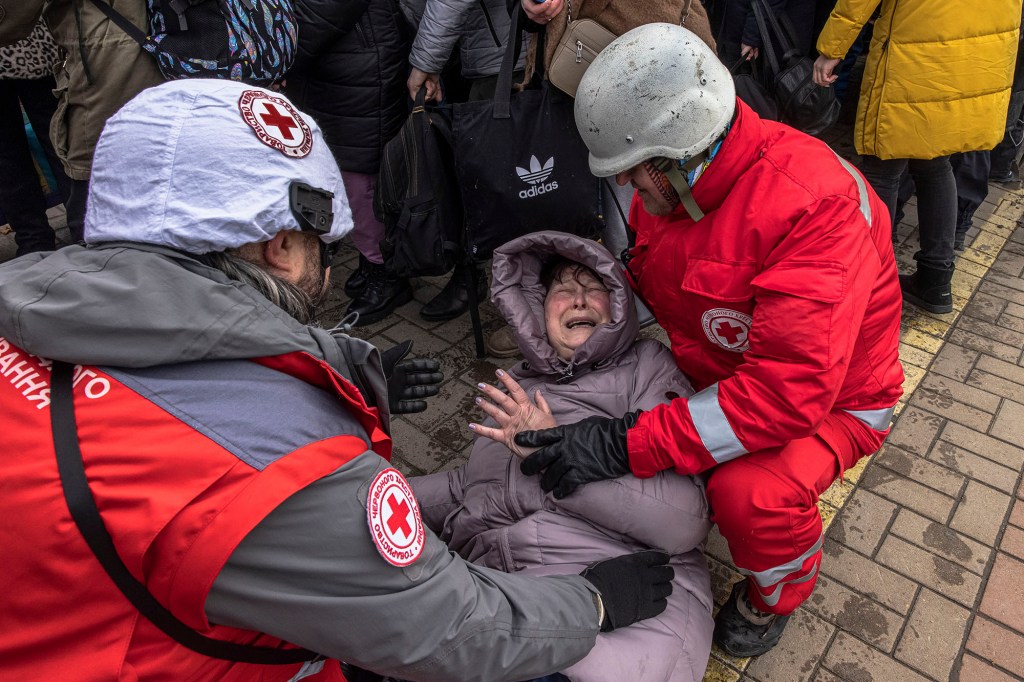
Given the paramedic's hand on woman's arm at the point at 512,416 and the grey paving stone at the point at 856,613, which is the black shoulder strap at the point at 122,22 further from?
the grey paving stone at the point at 856,613

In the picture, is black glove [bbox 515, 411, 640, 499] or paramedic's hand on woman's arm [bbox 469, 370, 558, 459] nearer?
black glove [bbox 515, 411, 640, 499]

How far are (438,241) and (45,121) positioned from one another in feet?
6.59

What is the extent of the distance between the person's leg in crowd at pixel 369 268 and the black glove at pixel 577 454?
80.8 inches

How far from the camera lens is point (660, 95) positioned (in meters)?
1.90

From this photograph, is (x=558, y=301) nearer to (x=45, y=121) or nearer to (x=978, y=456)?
(x=978, y=456)

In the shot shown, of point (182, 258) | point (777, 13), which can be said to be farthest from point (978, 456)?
point (182, 258)

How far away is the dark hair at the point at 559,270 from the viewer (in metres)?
2.62

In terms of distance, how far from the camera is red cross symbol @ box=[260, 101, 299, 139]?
4.51 ft

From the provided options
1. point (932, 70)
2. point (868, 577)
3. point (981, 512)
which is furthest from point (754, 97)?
point (868, 577)

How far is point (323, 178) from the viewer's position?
4.76 feet

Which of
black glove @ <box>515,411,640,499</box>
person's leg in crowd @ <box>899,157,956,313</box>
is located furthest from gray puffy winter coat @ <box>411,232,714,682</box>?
person's leg in crowd @ <box>899,157,956,313</box>

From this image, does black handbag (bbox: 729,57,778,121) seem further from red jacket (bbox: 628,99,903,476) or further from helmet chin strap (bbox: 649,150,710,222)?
helmet chin strap (bbox: 649,150,710,222)

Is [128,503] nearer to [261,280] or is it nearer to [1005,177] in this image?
[261,280]

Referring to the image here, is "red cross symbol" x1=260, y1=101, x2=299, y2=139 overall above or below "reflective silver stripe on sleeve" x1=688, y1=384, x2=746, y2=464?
above
